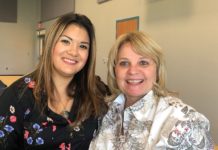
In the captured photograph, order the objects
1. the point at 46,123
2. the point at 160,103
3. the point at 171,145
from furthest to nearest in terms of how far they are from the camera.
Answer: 1. the point at 46,123
2. the point at 160,103
3. the point at 171,145

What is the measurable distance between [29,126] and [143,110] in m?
0.64

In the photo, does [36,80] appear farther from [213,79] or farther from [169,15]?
[169,15]

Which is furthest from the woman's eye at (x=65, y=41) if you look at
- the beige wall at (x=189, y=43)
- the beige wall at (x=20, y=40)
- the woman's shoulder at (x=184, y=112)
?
the beige wall at (x=20, y=40)

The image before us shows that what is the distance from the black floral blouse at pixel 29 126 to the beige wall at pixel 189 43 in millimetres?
1704

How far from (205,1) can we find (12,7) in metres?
Answer: 6.61

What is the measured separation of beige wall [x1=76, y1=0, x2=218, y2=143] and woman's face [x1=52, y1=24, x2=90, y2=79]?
5.16 feet

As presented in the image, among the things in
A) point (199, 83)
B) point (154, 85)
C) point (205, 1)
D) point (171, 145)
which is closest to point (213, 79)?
point (199, 83)

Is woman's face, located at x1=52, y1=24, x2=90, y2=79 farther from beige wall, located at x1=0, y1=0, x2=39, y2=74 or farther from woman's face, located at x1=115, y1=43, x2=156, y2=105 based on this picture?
beige wall, located at x1=0, y1=0, x2=39, y2=74

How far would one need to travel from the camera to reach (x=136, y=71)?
66.0 inches

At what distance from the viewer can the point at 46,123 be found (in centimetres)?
169

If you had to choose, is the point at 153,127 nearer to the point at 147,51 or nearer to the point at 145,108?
Result: the point at 145,108

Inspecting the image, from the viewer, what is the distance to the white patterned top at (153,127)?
1.40 meters

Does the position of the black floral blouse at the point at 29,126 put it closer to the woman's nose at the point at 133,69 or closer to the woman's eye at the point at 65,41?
the woman's eye at the point at 65,41

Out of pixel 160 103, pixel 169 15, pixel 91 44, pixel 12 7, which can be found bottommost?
pixel 160 103
